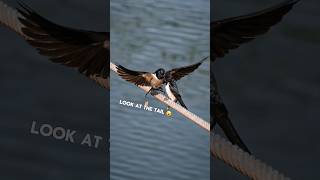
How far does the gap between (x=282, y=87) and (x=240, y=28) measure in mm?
156

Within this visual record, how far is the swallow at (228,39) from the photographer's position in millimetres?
2348

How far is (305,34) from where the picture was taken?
2301mm

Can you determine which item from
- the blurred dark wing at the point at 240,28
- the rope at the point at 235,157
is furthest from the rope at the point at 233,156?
the blurred dark wing at the point at 240,28

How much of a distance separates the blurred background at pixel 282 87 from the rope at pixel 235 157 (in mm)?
16

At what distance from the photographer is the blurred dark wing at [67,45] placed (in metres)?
2.47

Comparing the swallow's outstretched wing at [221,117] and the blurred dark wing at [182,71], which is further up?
the blurred dark wing at [182,71]

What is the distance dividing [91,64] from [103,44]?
0.21 ft

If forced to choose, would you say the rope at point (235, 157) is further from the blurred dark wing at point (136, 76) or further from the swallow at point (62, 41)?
the swallow at point (62, 41)

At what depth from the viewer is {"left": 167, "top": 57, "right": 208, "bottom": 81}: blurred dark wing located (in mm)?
2336

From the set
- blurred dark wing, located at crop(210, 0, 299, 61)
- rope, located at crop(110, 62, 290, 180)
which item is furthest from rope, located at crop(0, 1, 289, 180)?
blurred dark wing, located at crop(210, 0, 299, 61)

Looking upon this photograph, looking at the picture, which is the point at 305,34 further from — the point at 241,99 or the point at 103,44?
the point at 103,44

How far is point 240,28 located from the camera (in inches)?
93.6

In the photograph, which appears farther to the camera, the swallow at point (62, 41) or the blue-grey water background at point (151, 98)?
the swallow at point (62, 41)

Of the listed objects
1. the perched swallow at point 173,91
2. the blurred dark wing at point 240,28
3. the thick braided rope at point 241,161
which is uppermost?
the blurred dark wing at point 240,28
